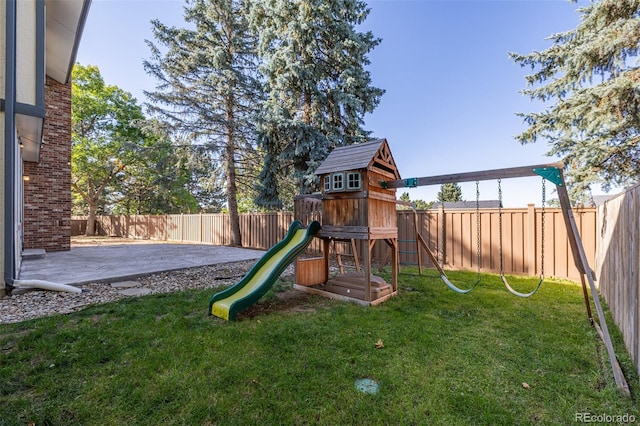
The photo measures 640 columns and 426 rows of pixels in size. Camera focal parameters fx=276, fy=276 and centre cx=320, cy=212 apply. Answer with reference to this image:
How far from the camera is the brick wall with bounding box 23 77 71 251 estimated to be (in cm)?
870

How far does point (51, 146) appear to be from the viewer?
A: 9.06 metres

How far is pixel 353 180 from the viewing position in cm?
470

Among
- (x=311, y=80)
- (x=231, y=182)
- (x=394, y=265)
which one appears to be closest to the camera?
(x=394, y=265)

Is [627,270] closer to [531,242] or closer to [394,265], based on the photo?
[394,265]

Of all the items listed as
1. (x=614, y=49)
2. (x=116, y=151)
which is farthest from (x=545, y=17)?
(x=116, y=151)

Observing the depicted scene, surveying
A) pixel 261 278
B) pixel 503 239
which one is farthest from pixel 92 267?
pixel 503 239

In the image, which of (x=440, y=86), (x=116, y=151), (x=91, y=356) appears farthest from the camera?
(x=116, y=151)

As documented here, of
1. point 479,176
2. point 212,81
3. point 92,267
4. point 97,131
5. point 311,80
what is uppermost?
point 212,81

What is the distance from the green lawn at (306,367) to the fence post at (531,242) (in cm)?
256

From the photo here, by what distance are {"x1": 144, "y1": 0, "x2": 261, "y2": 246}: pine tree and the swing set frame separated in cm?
982

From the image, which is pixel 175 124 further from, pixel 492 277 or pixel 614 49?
pixel 614 49

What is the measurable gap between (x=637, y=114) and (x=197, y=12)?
15254 mm

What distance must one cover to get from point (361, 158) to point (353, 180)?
0.43m
